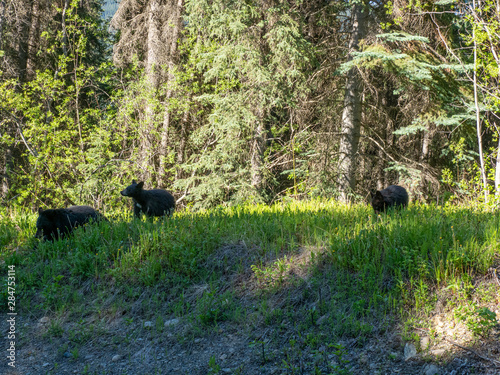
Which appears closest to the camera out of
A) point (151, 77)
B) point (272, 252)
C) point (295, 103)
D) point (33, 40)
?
point (272, 252)

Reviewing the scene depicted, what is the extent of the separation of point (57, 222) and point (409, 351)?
660 centimetres

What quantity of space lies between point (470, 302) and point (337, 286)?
1.40 metres

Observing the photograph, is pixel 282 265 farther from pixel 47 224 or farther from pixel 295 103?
pixel 295 103

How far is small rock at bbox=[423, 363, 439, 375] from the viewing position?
3666 millimetres

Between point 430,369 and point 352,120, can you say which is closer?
point 430,369

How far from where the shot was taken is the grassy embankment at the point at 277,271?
449 centimetres

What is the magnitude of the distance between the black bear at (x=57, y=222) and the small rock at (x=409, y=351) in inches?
244

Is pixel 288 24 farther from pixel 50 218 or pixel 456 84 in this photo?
pixel 50 218

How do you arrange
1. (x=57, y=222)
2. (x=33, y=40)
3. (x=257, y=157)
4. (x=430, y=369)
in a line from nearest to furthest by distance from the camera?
(x=430, y=369) → (x=57, y=222) → (x=257, y=157) → (x=33, y=40)

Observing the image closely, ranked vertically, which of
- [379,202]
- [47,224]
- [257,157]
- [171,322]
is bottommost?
[171,322]

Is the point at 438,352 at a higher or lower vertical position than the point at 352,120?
lower

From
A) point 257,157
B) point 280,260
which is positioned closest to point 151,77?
point 257,157

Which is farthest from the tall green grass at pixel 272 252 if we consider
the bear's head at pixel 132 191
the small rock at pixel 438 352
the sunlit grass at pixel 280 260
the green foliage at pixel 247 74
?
the green foliage at pixel 247 74

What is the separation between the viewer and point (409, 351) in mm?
3947
